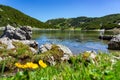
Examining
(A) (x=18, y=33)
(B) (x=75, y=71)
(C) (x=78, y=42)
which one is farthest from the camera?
(C) (x=78, y=42)

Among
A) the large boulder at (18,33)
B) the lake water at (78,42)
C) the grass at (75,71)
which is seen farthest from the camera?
the large boulder at (18,33)

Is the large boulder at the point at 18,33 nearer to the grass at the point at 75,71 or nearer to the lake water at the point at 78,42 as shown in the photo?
the lake water at the point at 78,42

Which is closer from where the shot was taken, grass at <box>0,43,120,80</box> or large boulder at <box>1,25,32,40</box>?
grass at <box>0,43,120,80</box>

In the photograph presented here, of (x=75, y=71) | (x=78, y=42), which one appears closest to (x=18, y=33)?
(x=78, y=42)

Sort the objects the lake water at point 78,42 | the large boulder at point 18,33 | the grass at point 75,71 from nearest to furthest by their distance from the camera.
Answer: the grass at point 75,71
the lake water at point 78,42
the large boulder at point 18,33

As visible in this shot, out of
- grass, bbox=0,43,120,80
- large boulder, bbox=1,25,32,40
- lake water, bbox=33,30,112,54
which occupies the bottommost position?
lake water, bbox=33,30,112,54

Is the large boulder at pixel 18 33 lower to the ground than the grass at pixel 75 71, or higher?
lower

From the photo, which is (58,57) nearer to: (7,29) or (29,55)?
(29,55)

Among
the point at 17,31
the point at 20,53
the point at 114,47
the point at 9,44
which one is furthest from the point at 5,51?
the point at 17,31

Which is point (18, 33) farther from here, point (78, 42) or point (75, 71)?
point (75, 71)

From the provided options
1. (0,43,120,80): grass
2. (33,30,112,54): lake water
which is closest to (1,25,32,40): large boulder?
(33,30,112,54): lake water

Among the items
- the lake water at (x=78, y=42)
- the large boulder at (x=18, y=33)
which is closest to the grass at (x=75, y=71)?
the lake water at (x=78, y=42)

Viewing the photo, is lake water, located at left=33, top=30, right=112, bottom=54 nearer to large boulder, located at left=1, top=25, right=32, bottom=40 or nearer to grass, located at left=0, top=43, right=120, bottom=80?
large boulder, located at left=1, top=25, right=32, bottom=40

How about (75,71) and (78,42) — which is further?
(78,42)
